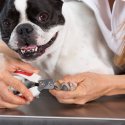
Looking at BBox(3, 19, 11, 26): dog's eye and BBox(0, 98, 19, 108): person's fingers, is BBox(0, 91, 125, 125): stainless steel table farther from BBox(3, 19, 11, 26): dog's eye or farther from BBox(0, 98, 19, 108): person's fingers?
BBox(3, 19, 11, 26): dog's eye

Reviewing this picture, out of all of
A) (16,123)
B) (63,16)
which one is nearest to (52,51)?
(63,16)

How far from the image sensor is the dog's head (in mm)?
713

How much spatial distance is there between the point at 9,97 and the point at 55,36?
168mm

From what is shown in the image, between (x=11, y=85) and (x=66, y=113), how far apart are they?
114 mm

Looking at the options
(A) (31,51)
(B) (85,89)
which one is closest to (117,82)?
(B) (85,89)

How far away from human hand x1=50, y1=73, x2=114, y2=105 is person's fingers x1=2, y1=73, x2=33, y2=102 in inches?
1.7

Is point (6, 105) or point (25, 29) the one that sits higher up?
point (25, 29)

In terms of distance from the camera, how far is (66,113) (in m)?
0.65

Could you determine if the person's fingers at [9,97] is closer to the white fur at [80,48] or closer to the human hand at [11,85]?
the human hand at [11,85]

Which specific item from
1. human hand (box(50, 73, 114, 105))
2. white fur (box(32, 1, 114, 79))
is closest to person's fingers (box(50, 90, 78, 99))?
human hand (box(50, 73, 114, 105))

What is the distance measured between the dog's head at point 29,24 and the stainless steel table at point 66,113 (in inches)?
4.1

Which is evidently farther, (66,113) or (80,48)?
(80,48)

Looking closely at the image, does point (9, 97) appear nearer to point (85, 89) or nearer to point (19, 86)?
point (19, 86)

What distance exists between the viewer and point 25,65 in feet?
2.38
